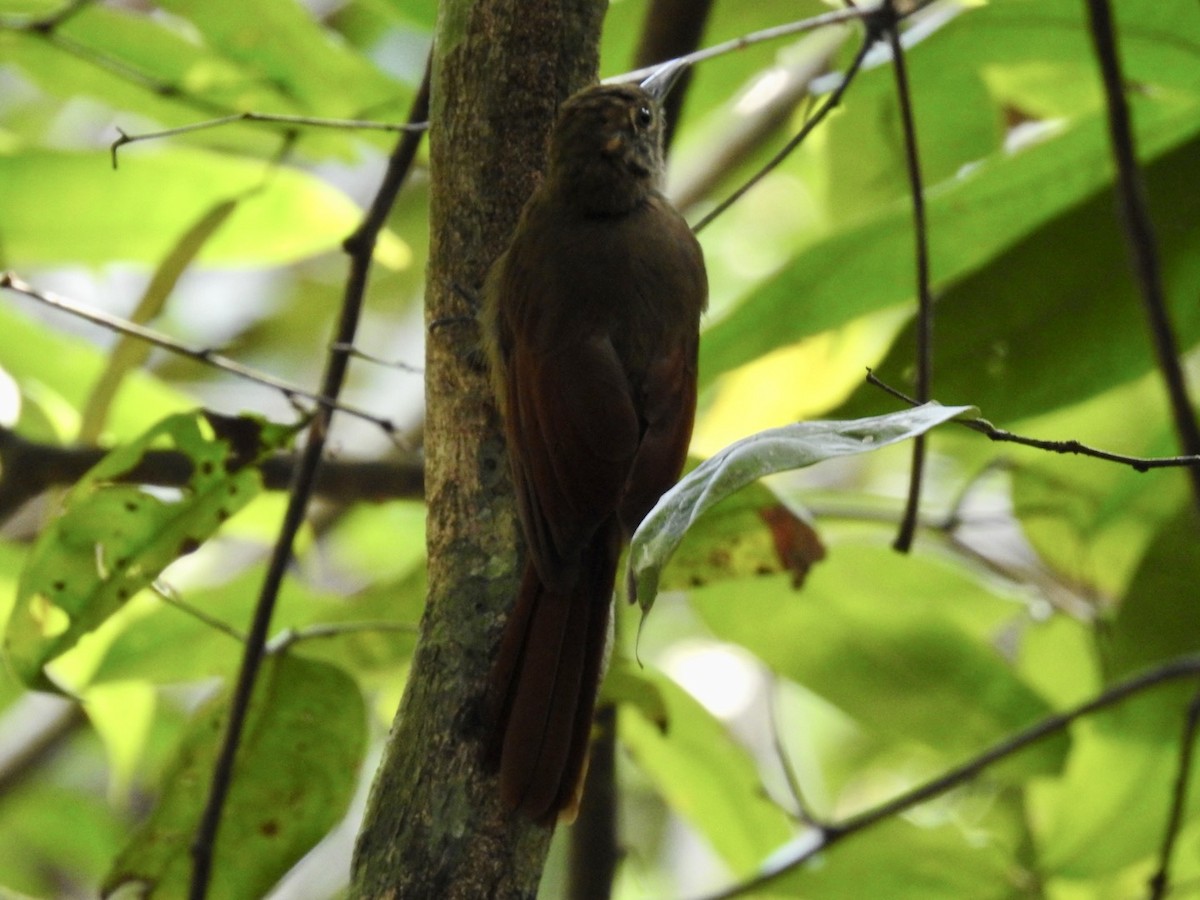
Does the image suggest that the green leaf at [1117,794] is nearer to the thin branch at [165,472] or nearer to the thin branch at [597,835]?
the thin branch at [597,835]

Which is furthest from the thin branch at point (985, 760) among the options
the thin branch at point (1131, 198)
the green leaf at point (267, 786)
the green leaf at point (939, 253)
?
the green leaf at point (267, 786)

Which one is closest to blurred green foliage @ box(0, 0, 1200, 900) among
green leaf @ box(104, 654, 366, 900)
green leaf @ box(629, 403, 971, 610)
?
green leaf @ box(104, 654, 366, 900)

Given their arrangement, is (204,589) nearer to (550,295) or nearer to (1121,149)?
(550,295)

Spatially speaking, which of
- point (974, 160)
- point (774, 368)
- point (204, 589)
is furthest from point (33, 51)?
point (974, 160)

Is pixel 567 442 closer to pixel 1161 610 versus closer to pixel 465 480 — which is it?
pixel 465 480

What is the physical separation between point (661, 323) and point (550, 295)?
135 mm

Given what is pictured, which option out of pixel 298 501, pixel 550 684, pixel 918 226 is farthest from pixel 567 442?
pixel 918 226

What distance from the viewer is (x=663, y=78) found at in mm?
1681

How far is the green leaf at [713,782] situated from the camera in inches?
86.2

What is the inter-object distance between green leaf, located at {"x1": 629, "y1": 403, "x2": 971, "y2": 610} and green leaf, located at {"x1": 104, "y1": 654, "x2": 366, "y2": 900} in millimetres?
852

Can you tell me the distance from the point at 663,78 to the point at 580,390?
387 millimetres

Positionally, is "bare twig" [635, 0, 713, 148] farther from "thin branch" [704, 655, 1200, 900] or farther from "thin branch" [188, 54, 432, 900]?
"thin branch" [704, 655, 1200, 900]

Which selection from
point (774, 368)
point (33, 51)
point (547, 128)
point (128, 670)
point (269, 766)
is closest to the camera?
point (547, 128)

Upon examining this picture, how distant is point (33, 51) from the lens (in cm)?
205
